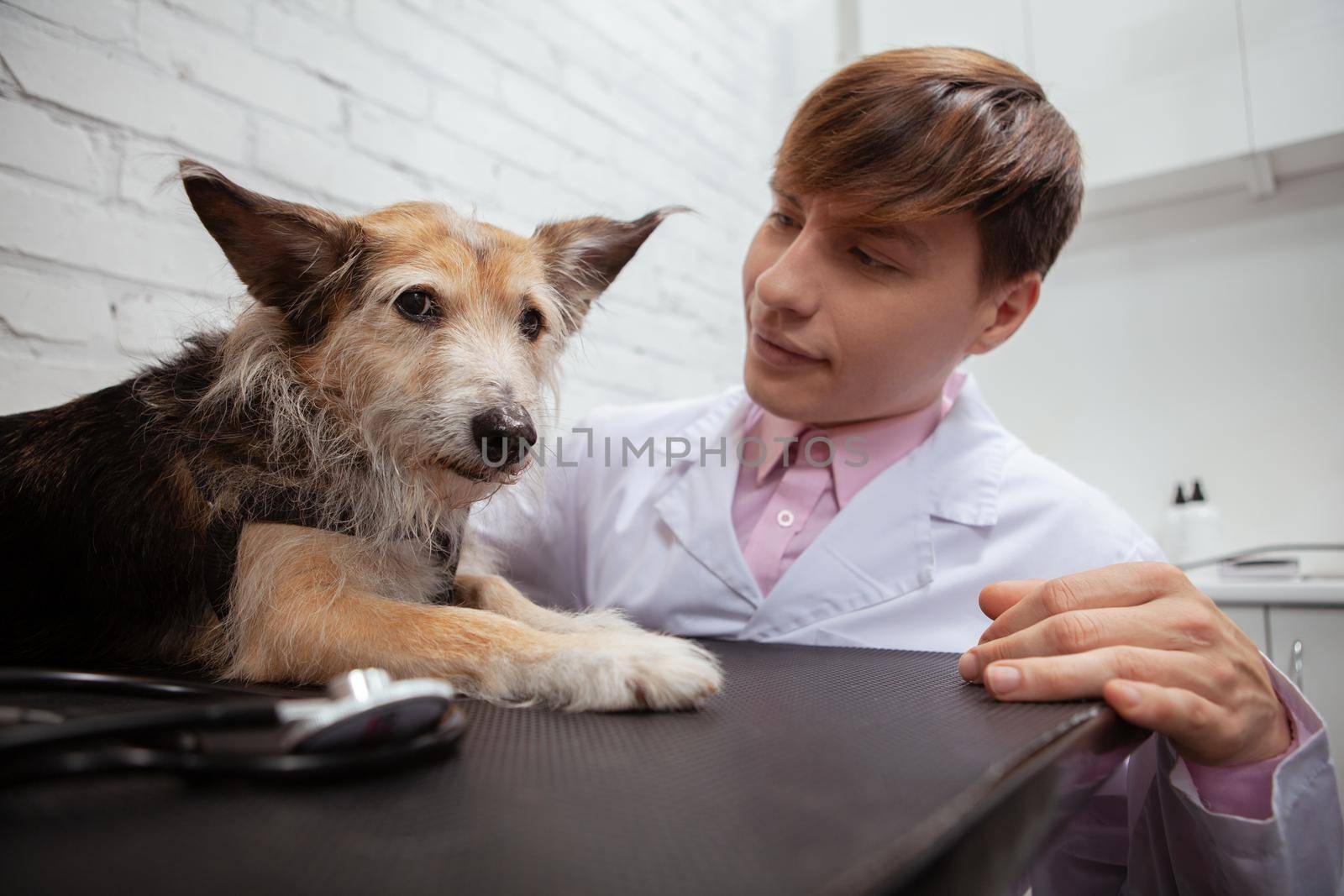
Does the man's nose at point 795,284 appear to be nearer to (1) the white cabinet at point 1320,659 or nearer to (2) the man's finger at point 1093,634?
(2) the man's finger at point 1093,634

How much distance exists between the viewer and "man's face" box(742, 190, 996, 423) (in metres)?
1.13

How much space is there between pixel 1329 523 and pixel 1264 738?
6.60 ft

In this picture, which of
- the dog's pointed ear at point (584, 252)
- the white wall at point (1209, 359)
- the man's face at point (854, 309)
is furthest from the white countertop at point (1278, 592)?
the dog's pointed ear at point (584, 252)

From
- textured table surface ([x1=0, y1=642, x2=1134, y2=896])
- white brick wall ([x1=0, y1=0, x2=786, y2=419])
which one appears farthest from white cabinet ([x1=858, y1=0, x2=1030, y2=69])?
textured table surface ([x1=0, y1=642, x2=1134, y2=896])

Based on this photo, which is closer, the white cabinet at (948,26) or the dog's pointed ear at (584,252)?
the dog's pointed ear at (584,252)

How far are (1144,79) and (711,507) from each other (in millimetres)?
1951

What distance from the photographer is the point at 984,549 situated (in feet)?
3.84

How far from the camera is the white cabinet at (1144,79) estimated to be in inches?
82.7

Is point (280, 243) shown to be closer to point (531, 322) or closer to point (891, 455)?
point (531, 322)

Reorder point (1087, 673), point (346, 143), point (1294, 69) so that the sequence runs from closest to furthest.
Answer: point (1087, 673) → point (346, 143) → point (1294, 69)

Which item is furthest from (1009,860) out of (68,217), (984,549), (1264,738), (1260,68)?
(1260,68)

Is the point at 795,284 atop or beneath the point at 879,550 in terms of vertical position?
atop

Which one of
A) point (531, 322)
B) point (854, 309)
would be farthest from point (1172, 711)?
point (531, 322)

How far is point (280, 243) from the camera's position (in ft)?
2.91
